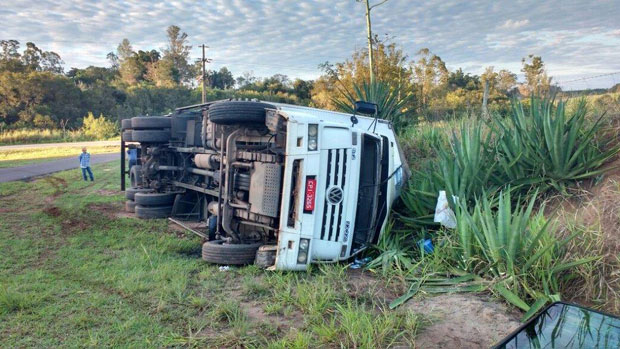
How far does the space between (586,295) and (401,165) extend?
9.86 feet

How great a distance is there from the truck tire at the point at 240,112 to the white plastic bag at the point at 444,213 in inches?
98.2

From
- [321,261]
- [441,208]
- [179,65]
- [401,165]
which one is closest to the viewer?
[321,261]

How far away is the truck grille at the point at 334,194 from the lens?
5.18 meters

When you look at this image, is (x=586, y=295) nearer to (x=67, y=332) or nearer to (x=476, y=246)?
(x=476, y=246)

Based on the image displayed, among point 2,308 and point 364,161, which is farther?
point 364,161

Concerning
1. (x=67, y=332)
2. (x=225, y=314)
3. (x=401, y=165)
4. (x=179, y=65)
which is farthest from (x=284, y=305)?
(x=179, y=65)

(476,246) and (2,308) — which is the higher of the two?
(476,246)

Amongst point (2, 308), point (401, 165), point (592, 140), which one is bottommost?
point (2, 308)

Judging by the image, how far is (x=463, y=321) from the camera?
3.78 m

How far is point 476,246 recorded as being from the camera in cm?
474

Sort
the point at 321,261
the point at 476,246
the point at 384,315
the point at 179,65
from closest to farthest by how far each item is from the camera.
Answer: the point at 384,315
the point at 476,246
the point at 321,261
the point at 179,65

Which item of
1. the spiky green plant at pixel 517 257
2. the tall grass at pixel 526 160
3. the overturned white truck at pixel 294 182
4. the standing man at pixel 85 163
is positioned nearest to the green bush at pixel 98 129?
the standing man at pixel 85 163

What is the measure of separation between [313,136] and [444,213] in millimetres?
2041

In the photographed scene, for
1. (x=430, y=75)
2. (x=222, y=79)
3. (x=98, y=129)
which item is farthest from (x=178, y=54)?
(x=430, y=75)
